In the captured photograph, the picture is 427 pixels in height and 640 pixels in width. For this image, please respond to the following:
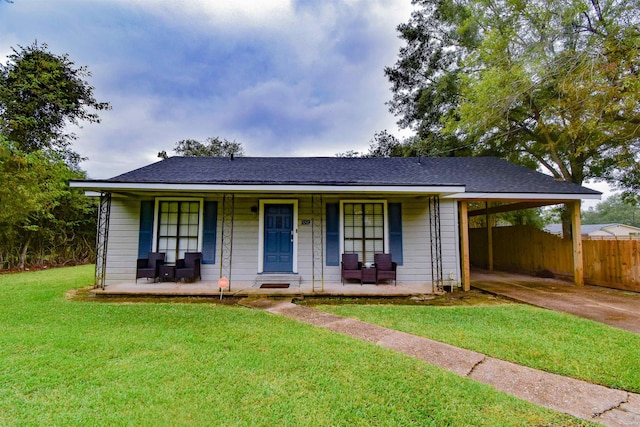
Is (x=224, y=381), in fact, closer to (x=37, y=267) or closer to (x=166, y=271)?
(x=166, y=271)

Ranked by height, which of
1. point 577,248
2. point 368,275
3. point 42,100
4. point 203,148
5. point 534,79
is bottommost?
point 368,275

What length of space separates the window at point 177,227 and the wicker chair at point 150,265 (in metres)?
0.28

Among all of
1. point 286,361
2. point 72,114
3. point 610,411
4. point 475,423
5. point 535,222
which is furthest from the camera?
point 535,222

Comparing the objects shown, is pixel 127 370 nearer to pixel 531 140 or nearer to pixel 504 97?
pixel 504 97

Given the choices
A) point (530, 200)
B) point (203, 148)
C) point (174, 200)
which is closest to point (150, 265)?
point (174, 200)

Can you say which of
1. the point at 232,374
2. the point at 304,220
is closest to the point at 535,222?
the point at 304,220

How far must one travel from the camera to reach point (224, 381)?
254cm

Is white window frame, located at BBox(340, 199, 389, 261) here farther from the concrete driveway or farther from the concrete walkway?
the concrete walkway

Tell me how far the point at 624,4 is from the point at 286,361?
12506 millimetres

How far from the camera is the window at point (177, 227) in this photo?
7.14 metres

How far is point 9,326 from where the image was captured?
4.02 meters

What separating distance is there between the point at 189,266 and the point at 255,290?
177 centimetres

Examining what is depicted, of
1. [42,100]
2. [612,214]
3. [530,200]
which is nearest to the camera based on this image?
[530,200]

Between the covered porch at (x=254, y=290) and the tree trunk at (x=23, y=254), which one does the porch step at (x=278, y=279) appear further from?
the tree trunk at (x=23, y=254)
